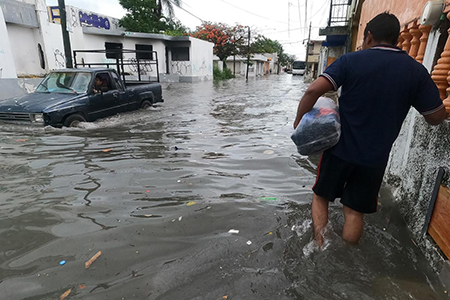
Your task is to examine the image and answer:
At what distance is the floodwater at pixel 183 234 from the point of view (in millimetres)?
2006

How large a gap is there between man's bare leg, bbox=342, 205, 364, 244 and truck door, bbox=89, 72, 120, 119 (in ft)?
21.9

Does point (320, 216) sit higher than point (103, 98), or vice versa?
point (103, 98)

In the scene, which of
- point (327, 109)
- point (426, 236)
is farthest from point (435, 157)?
point (327, 109)

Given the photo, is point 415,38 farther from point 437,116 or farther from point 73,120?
point 73,120

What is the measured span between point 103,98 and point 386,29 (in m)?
7.14

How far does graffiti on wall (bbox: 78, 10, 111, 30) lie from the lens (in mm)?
17625

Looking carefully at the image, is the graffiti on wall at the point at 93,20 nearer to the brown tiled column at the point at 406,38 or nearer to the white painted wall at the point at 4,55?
the white painted wall at the point at 4,55

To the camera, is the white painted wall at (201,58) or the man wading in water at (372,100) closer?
the man wading in water at (372,100)

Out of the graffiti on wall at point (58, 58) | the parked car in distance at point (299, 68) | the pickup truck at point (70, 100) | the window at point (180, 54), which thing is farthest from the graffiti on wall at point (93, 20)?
the parked car in distance at point (299, 68)

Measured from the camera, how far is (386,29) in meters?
1.90

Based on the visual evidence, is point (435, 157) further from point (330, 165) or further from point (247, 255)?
point (247, 255)

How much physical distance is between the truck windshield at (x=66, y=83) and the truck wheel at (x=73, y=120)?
0.69 m

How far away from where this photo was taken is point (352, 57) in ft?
6.26

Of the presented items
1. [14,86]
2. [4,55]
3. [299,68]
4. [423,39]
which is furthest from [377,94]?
[299,68]
